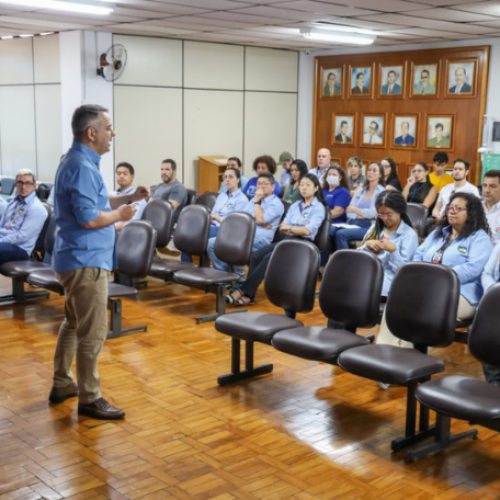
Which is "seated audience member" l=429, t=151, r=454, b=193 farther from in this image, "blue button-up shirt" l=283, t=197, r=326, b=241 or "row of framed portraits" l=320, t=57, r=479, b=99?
"blue button-up shirt" l=283, t=197, r=326, b=241

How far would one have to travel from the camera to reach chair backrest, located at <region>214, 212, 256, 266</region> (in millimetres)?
5945

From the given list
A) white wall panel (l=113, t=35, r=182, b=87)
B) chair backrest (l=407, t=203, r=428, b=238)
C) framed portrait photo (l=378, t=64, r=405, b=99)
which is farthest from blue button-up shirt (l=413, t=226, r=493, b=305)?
framed portrait photo (l=378, t=64, r=405, b=99)

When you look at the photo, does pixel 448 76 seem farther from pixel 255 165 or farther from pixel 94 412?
pixel 94 412

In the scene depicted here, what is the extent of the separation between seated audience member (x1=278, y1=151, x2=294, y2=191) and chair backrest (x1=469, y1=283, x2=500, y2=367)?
241 inches

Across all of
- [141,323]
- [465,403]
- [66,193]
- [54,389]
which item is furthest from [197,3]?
[465,403]

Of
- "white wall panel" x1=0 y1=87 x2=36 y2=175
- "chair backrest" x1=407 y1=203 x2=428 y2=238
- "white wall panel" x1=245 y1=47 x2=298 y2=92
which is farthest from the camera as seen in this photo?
"white wall panel" x1=245 y1=47 x2=298 y2=92

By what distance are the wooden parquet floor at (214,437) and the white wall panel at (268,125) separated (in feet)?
21.2

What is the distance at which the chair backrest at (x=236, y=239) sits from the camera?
234 inches

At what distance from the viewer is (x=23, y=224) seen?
6.33 m

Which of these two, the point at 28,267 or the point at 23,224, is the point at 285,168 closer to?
the point at 23,224

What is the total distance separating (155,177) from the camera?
33.2 ft

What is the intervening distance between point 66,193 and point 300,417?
1.79m

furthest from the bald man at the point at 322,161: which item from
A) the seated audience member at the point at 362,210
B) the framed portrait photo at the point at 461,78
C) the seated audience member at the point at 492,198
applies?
the seated audience member at the point at 492,198

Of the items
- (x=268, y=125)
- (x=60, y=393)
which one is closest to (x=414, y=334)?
(x=60, y=393)
